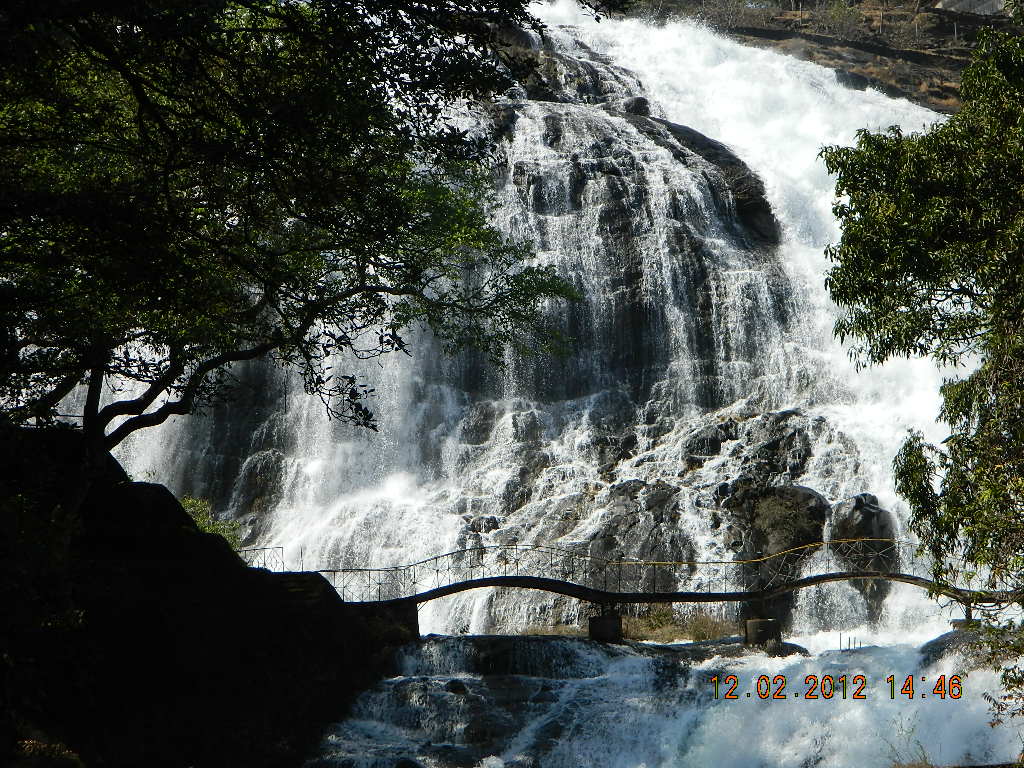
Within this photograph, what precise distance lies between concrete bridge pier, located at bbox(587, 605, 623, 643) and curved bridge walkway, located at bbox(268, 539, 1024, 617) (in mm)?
1323

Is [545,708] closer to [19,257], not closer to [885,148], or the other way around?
[885,148]

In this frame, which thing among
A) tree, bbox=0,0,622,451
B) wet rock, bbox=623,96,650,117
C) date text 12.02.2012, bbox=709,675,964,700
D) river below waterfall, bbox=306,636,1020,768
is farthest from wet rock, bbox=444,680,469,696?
wet rock, bbox=623,96,650,117

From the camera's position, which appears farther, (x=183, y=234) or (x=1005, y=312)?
(x=1005, y=312)

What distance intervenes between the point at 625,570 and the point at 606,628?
5.23 meters

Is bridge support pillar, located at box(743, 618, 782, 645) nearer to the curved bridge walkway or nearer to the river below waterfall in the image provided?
the river below waterfall

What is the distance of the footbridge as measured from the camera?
60.5ft

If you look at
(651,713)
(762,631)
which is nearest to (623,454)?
(762,631)

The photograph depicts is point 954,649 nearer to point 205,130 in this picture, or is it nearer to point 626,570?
point 626,570

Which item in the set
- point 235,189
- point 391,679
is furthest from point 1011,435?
point 391,679

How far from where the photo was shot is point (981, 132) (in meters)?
10.4

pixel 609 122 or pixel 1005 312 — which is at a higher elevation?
pixel 609 122

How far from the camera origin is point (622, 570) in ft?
68.6

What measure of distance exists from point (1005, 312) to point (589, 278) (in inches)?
826

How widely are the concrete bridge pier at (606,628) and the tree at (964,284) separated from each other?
260 inches
